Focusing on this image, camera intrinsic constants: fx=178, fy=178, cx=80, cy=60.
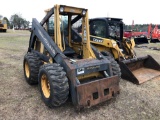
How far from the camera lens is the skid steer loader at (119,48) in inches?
241

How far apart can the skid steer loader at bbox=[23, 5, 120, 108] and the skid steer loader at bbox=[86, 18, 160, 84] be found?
152 cm

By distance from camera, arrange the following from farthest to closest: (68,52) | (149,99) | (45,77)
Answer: (68,52), (149,99), (45,77)

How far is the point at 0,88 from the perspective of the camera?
15.2ft

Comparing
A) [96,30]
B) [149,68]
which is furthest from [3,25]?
[149,68]

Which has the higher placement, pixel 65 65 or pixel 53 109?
pixel 65 65

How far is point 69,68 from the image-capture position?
353cm

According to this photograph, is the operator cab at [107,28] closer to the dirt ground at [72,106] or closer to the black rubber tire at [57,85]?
the dirt ground at [72,106]

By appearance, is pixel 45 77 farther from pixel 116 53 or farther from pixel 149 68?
pixel 149 68

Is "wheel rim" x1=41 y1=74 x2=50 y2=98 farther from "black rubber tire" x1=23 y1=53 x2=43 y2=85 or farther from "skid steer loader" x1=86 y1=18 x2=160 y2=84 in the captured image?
"skid steer loader" x1=86 y1=18 x2=160 y2=84

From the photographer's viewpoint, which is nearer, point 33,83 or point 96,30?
point 33,83

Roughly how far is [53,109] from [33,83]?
56.5 inches

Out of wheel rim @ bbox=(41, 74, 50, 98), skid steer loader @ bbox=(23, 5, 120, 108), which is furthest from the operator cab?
wheel rim @ bbox=(41, 74, 50, 98)

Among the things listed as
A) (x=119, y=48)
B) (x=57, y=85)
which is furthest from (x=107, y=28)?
(x=57, y=85)

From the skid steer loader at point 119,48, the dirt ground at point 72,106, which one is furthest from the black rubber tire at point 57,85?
the skid steer loader at point 119,48
